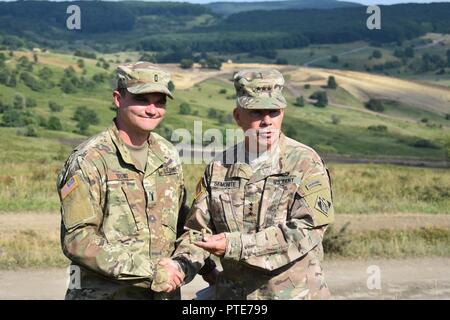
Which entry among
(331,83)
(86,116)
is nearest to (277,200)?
(86,116)

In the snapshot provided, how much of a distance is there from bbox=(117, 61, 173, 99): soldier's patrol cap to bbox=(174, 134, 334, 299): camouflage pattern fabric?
520 millimetres

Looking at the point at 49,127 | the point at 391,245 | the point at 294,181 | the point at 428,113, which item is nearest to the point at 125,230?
the point at 294,181

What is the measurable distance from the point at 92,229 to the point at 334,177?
23.4 m

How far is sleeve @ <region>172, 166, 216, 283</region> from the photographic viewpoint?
15.1 ft

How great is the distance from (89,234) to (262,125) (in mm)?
1057

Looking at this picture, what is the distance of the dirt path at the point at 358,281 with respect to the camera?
384 inches

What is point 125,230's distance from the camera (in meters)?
4.62

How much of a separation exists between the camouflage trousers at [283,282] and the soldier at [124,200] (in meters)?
0.33

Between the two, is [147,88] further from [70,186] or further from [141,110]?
[70,186]

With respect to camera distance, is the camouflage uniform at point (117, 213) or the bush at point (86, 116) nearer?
the camouflage uniform at point (117, 213)

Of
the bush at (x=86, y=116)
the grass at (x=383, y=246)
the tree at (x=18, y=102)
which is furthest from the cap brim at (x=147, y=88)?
the tree at (x=18, y=102)

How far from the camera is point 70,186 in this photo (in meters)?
4.46

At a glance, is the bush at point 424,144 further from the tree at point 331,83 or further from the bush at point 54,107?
the bush at point 54,107

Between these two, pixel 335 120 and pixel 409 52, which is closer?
pixel 335 120
